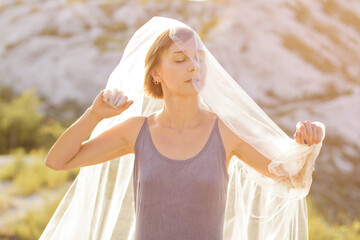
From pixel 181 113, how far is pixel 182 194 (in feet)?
1.12

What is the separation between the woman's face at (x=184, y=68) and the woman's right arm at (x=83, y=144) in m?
0.20

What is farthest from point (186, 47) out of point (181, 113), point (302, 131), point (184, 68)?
point (302, 131)

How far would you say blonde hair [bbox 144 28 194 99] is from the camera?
6.73ft

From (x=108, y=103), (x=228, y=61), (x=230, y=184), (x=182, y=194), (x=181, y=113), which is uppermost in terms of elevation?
(x=108, y=103)

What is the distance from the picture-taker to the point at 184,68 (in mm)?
2014

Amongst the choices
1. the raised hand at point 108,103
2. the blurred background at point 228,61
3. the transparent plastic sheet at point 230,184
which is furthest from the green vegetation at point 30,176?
the raised hand at point 108,103

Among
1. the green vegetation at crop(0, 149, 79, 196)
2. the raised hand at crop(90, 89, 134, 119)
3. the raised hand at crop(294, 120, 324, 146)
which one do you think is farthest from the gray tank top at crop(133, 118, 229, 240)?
the green vegetation at crop(0, 149, 79, 196)

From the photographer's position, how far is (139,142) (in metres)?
2.11

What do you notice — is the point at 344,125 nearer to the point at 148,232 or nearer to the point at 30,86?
the point at 30,86

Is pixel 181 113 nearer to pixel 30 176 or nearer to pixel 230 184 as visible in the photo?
pixel 230 184

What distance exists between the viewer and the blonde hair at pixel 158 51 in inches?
80.8

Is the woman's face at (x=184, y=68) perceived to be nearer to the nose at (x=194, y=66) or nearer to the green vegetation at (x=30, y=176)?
the nose at (x=194, y=66)

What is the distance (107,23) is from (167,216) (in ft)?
31.2

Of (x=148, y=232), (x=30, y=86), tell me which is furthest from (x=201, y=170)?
(x=30, y=86)
